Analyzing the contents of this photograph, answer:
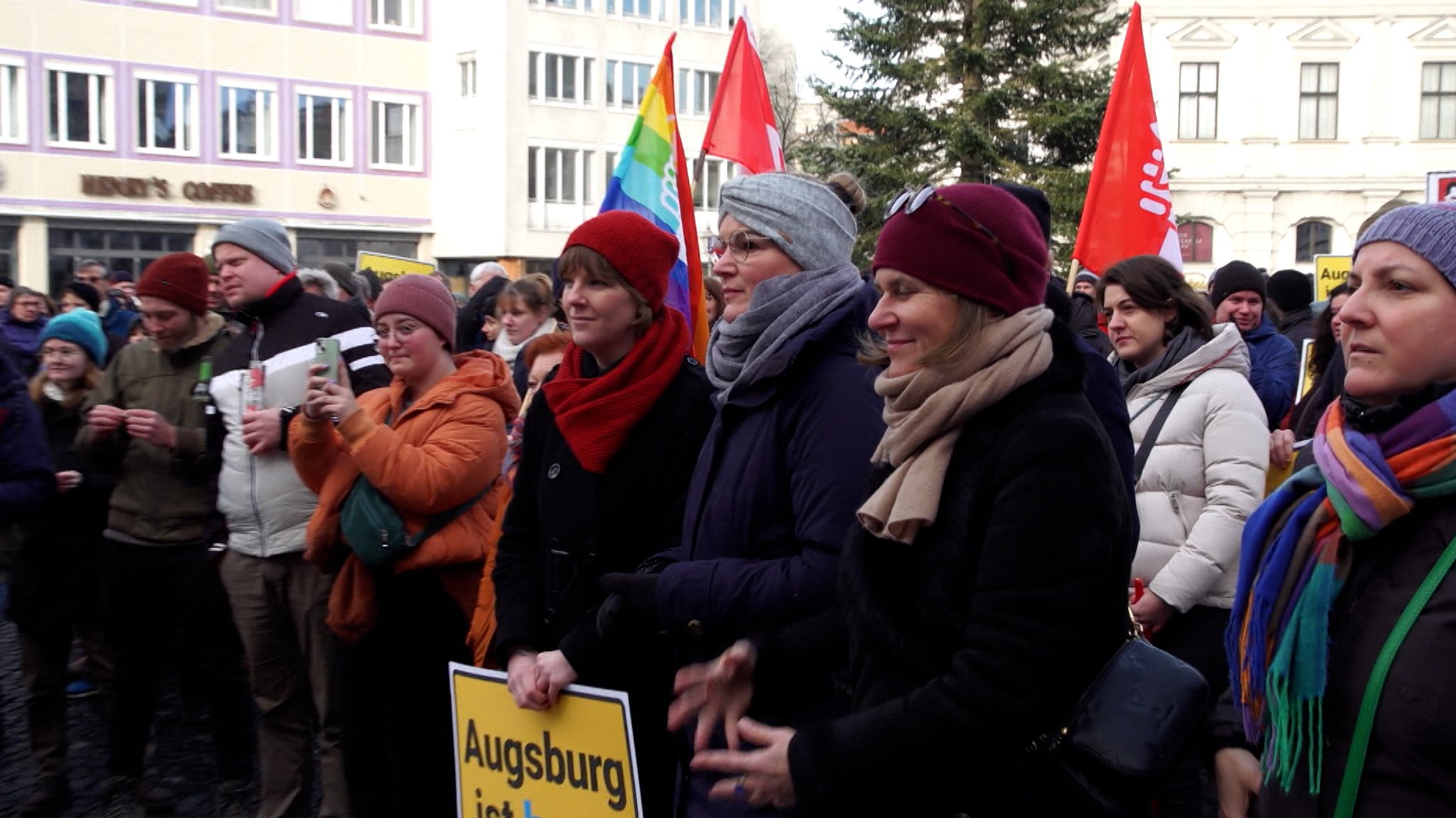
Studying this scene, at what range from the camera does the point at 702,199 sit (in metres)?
46.1

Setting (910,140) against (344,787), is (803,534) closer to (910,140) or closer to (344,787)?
(344,787)

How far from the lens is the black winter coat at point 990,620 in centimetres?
209

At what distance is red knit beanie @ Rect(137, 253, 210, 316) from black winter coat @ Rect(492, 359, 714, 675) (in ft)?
8.25

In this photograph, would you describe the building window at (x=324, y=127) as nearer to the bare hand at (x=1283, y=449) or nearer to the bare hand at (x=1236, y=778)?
the bare hand at (x=1283, y=449)

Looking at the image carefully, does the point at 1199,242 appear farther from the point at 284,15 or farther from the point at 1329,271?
the point at 1329,271

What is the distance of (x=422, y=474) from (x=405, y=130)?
36125 mm

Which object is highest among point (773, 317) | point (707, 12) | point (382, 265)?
point (707, 12)

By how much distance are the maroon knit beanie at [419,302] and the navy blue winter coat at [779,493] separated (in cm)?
190

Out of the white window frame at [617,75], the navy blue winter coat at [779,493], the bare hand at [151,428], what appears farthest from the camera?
the white window frame at [617,75]

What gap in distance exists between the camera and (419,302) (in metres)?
4.68

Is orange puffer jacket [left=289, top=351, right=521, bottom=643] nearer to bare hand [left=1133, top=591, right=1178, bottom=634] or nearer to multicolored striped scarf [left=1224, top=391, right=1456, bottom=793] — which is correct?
bare hand [left=1133, top=591, right=1178, bottom=634]

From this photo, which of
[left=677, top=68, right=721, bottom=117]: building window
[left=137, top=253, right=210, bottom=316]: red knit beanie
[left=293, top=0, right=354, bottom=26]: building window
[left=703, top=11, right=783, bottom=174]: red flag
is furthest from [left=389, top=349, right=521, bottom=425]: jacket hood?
[left=677, top=68, right=721, bottom=117]: building window

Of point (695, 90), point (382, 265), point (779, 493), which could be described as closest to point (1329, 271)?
point (382, 265)

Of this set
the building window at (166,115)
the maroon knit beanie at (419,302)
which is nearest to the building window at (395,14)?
the building window at (166,115)
